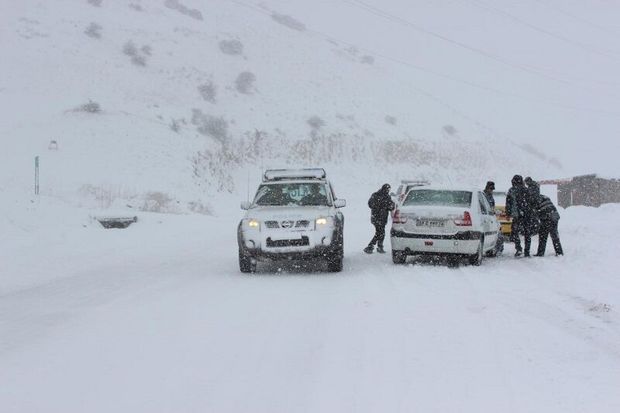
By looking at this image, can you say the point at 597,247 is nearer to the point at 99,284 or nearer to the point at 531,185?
the point at 531,185

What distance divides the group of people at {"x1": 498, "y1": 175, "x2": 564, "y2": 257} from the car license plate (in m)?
2.91

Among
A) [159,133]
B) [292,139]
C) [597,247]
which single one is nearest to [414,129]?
[292,139]

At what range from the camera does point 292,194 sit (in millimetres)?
13008

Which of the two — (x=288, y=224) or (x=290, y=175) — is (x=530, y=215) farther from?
(x=288, y=224)

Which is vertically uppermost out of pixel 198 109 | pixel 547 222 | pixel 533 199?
pixel 198 109

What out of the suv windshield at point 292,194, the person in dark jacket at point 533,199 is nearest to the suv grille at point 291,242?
the suv windshield at point 292,194

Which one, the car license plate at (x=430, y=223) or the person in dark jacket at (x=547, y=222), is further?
the person in dark jacket at (x=547, y=222)

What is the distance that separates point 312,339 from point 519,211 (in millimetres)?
9632

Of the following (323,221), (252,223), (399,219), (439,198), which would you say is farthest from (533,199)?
(252,223)

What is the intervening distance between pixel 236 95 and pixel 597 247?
53.9 m

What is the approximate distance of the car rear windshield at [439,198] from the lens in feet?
44.2

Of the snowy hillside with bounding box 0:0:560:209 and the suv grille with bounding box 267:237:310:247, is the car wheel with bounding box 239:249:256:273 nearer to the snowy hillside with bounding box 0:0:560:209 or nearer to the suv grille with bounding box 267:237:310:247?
the suv grille with bounding box 267:237:310:247

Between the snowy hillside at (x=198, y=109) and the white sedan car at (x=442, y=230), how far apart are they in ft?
85.8

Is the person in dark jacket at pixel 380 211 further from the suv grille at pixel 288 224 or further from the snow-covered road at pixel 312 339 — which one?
the suv grille at pixel 288 224
